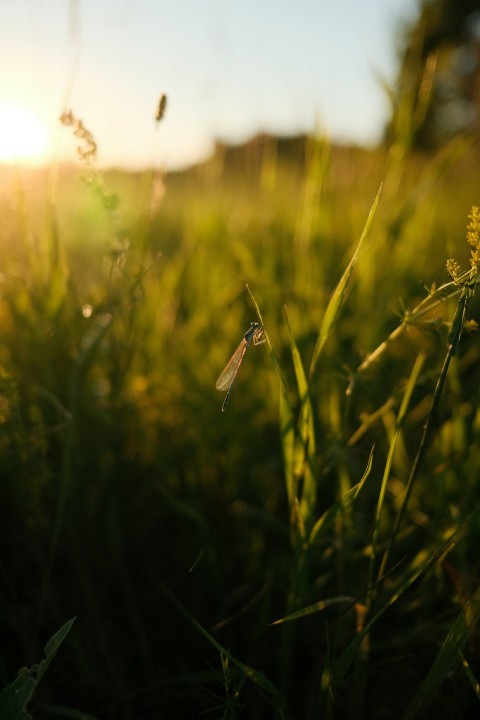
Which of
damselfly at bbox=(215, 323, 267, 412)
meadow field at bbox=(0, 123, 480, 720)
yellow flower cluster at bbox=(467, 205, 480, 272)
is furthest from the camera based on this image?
meadow field at bbox=(0, 123, 480, 720)

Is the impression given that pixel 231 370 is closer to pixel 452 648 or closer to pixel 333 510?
pixel 333 510

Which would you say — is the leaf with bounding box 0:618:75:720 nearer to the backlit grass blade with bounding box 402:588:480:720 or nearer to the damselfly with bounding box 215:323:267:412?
the damselfly with bounding box 215:323:267:412

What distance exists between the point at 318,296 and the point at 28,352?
0.74 meters

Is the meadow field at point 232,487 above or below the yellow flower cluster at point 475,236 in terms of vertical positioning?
below

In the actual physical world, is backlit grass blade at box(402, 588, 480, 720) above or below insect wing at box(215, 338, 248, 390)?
below

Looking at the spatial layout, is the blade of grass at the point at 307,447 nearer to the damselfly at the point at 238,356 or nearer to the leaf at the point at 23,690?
the damselfly at the point at 238,356

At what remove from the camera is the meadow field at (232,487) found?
746 mm

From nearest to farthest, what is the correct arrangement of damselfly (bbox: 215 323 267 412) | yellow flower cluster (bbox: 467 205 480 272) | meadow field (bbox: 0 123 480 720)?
yellow flower cluster (bbox: 467 205 480 272) → damselfly (bbox: 215 323 267 412) → meadow field (bbox: 0 123 480 720)

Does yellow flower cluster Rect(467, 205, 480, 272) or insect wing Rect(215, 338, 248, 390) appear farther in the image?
insect wing Rect(215, 338, 248, 390)

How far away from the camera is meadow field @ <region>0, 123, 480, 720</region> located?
746 millimetres

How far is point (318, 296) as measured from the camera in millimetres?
1481

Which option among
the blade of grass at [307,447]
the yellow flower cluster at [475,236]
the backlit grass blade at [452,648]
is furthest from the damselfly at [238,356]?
the backlit grass blade at [452,648]

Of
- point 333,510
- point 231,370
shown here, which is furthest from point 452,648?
point 231,370

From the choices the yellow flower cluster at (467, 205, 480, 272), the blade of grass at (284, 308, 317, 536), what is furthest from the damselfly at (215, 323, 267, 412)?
the yellow flower cluster at (467, 205, 480, 272)
